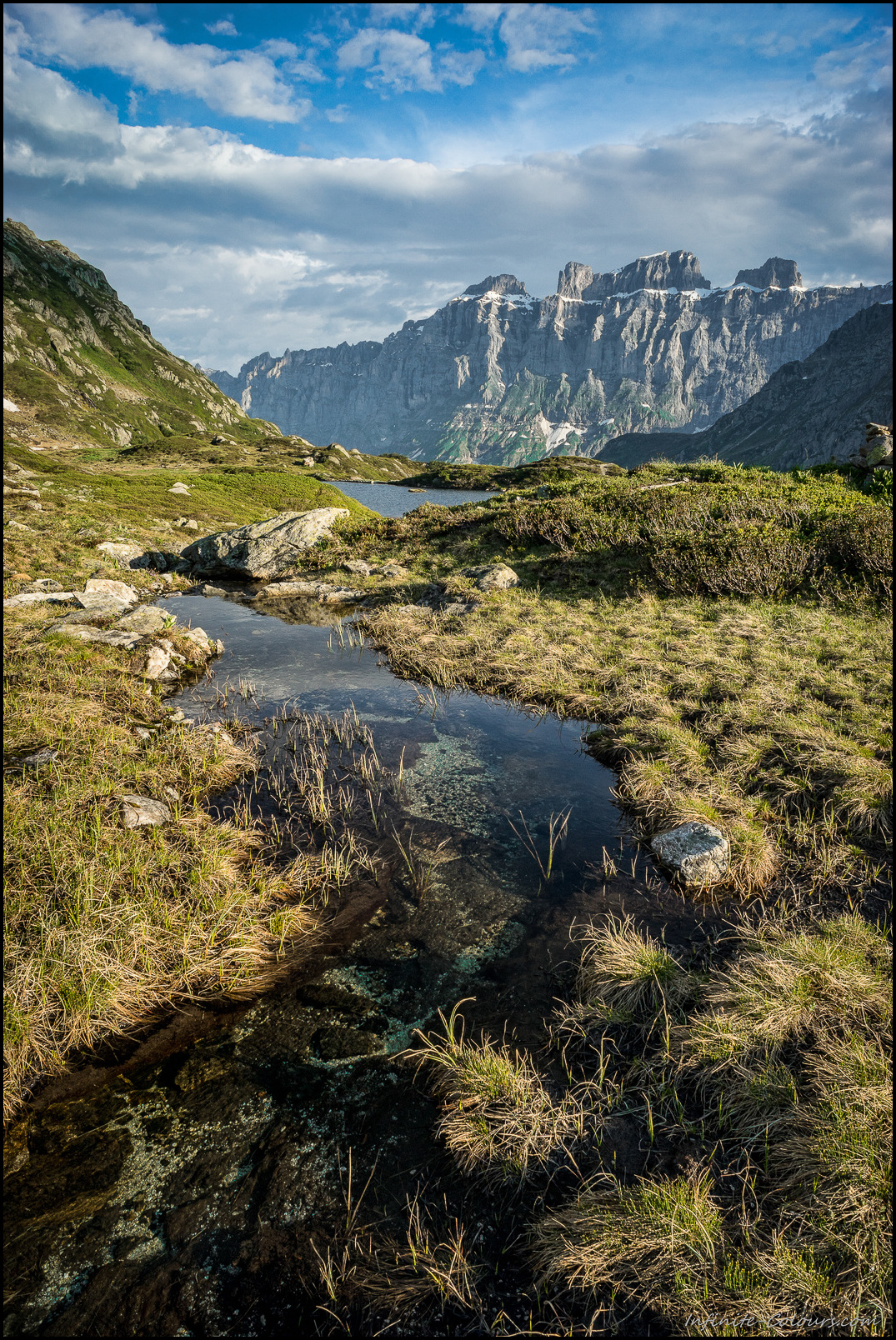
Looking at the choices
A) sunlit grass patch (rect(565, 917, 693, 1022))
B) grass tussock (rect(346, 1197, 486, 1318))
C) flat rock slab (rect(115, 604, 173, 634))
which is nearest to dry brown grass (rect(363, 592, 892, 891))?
sunlit grass patch (rect(565, 917, 693, 1022))

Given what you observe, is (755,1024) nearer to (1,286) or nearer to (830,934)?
(830,934)

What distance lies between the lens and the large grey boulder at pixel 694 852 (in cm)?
793

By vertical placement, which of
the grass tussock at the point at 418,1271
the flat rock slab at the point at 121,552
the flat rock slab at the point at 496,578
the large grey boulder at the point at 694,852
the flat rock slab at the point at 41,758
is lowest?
the grass tussock at the point at 418,1271

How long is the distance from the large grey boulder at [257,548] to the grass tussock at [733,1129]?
29.2m

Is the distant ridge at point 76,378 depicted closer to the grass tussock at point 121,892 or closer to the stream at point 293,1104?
the grass tussock at point 121,892

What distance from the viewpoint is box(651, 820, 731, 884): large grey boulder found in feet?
26.0

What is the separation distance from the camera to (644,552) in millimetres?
22703

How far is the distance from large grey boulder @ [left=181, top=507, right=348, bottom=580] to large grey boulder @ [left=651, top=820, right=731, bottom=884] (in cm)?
2788

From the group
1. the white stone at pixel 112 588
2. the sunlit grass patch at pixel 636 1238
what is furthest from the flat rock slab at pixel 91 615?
the sunlit grass patch at pixel 636 1238

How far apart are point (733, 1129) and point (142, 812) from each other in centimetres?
817

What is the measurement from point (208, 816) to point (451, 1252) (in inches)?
257

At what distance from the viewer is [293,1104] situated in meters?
5.12

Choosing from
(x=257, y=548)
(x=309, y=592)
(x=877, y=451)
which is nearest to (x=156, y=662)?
(x=309, y=592)

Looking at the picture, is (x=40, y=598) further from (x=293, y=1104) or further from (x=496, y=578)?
(x=293, y=1104)
